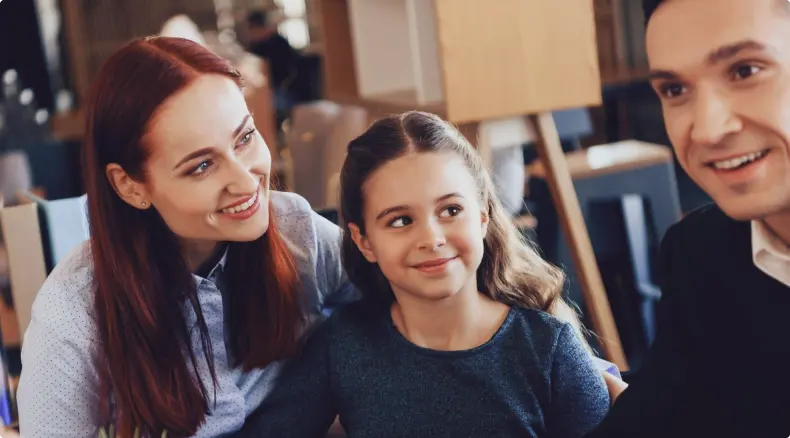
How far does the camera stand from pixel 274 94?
5.56 metres

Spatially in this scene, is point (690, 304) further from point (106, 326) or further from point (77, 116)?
point (77, 116)

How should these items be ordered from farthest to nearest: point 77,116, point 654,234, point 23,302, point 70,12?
1. point 70,12
2. point 77,116
3. point 654,234
4. point 23,302

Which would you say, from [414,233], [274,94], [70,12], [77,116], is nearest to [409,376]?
[414,233]

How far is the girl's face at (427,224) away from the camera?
1240 mm

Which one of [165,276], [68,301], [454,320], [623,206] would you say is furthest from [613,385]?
[623,206]

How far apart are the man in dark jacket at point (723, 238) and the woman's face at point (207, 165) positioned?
57 cm

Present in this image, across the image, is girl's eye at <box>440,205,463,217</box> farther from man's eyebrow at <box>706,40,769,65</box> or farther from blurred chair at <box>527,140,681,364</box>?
blurred chair at <box>527,140,681,364</box>

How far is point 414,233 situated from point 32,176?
14.9ft

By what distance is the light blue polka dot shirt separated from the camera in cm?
129

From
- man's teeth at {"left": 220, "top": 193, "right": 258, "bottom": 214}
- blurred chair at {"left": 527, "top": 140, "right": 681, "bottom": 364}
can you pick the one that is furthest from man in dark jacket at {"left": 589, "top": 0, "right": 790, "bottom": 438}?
blurred chair at {"left": 527, "top": 140, "right": 681, "bottom": 364}

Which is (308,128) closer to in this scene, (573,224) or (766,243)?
(573,224)

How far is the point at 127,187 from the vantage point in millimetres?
1335

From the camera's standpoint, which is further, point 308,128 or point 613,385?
point 308,128

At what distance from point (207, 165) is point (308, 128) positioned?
6.77 ft
